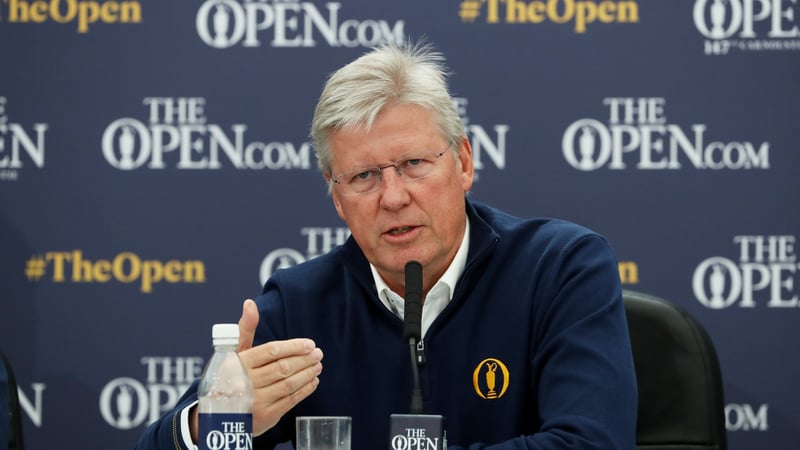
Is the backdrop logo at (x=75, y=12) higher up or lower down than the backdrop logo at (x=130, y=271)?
higher up

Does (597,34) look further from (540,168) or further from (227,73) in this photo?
(227,73)

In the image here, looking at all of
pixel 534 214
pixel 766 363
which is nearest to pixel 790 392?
pixel 766 363

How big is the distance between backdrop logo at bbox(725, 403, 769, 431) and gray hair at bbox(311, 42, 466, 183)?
1735 millimetres

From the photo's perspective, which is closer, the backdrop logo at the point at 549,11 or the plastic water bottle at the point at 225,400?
the plastic water bottle at the point at 225,400

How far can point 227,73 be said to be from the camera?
3.71 m

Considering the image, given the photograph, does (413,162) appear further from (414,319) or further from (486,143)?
(486,143)

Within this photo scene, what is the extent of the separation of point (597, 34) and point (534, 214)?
24.8 inches

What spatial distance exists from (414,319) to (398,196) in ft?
1.35

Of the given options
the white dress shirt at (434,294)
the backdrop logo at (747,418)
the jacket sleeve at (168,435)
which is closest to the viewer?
the jacket sleeve at (168,435)

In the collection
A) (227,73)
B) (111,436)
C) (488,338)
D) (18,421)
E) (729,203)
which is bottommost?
(111,436)

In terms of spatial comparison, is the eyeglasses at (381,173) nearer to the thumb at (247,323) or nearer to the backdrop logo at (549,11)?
the thumb at (247,323)

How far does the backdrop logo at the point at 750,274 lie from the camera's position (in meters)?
3.53

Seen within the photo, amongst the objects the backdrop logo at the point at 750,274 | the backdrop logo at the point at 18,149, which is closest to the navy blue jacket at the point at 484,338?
the backdrop logo at the point at 750,274

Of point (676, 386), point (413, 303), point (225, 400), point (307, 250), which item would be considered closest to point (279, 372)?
point (225, 400)
